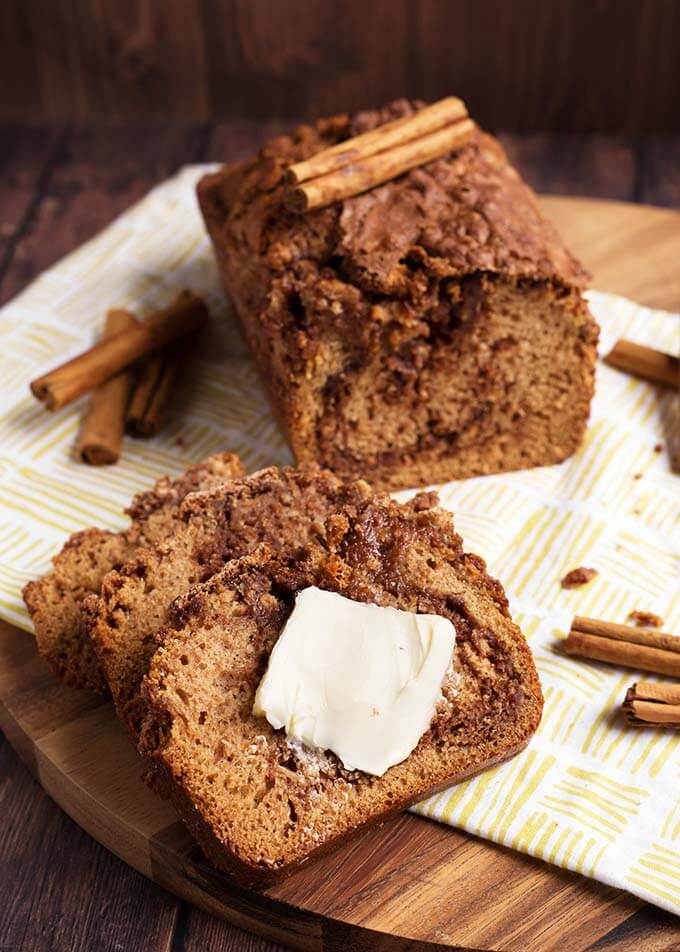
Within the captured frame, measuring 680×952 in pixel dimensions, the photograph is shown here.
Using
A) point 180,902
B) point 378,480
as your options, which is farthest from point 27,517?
point 180,902

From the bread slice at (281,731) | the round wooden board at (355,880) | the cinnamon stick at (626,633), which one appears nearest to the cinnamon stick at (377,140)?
the bread slice at (281,731)

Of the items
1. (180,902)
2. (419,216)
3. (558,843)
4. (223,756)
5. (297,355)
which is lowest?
(180,902)

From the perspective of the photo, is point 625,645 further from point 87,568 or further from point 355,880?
point 87,568

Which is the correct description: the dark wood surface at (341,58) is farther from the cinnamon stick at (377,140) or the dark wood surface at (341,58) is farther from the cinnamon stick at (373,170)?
the cinnamon stick at (373,170)

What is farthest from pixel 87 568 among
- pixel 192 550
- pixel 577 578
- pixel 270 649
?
pixel 577 578

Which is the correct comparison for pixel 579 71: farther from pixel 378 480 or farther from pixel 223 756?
pixel 223 756

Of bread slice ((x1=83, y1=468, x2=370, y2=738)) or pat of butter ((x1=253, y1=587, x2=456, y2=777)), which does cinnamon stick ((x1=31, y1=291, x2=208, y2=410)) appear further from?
pat of butter ((x1=253, y1=587, x2=456, y2=777))
